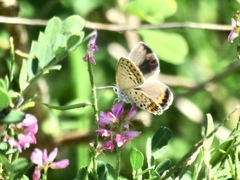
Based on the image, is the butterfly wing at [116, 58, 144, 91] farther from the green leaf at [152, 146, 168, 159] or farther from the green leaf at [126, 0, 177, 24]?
the green leaf at [126, 0, 177, 24]

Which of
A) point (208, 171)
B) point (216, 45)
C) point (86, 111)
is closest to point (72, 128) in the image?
point (86, 111)

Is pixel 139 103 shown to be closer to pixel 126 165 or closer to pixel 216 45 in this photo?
pixel 126 165

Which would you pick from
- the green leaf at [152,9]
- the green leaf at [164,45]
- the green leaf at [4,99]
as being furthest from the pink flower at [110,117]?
the green leaf at [164,45]

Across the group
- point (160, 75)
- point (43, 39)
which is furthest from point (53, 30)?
point (160, 75)

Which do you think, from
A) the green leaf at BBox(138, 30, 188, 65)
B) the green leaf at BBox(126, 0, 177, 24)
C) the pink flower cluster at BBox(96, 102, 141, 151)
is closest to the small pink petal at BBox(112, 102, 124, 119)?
the pink flower cluster at BBox(96, 102, 141, 151)

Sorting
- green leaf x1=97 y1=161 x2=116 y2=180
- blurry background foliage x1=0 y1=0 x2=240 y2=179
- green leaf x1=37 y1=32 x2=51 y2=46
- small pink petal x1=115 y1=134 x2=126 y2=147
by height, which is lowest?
blurry background foliage x1=0 y1=0 x2=240 y2=179

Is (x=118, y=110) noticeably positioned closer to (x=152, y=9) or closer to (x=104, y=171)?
(x=104, y=171)

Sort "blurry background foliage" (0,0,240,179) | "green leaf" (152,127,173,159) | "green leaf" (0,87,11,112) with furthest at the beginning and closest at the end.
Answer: "blurry background foliage" (0,0,240,179) → "green leaf" (152,127,173,159) → "green leaf" (0,87,11,112)

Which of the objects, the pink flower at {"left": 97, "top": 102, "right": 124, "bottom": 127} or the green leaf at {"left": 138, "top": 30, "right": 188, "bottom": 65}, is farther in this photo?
the green leaf at {"left": 138, "top": 30, "right": 188, "bottom": 65}
